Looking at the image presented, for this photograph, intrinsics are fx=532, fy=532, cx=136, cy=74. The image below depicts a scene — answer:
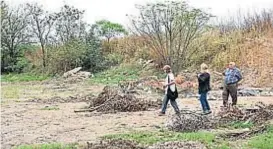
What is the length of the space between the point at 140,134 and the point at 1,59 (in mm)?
33924

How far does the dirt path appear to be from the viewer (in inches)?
507

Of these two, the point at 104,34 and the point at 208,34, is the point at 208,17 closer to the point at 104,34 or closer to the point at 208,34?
the point at 208,34

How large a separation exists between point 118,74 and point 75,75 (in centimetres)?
284

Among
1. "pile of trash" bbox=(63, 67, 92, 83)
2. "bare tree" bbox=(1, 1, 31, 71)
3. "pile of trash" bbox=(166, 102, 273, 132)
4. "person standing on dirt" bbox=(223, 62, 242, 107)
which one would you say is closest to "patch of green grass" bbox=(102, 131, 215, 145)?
"pile of trash" bbox=(166, 102, 273, 132)

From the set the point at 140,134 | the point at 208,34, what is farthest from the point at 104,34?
the point at 140,134

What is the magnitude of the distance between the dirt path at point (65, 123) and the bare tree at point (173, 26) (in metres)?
11.5

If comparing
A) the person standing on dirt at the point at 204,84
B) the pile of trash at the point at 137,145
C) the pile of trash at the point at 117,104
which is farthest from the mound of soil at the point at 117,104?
the pile of trash at the point at 137,145

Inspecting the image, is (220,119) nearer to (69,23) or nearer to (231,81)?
(231,81)

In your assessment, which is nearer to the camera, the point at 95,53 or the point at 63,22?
the point at 95,53

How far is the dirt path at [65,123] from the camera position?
12.9m

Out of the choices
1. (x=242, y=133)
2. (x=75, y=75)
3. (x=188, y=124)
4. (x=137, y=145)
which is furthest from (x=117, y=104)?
(x=75, y=75)

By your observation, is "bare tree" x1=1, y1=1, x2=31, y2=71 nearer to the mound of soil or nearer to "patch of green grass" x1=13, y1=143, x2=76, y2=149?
the mound of soil

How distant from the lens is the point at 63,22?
41469 mm

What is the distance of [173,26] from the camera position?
3125 centimetres
